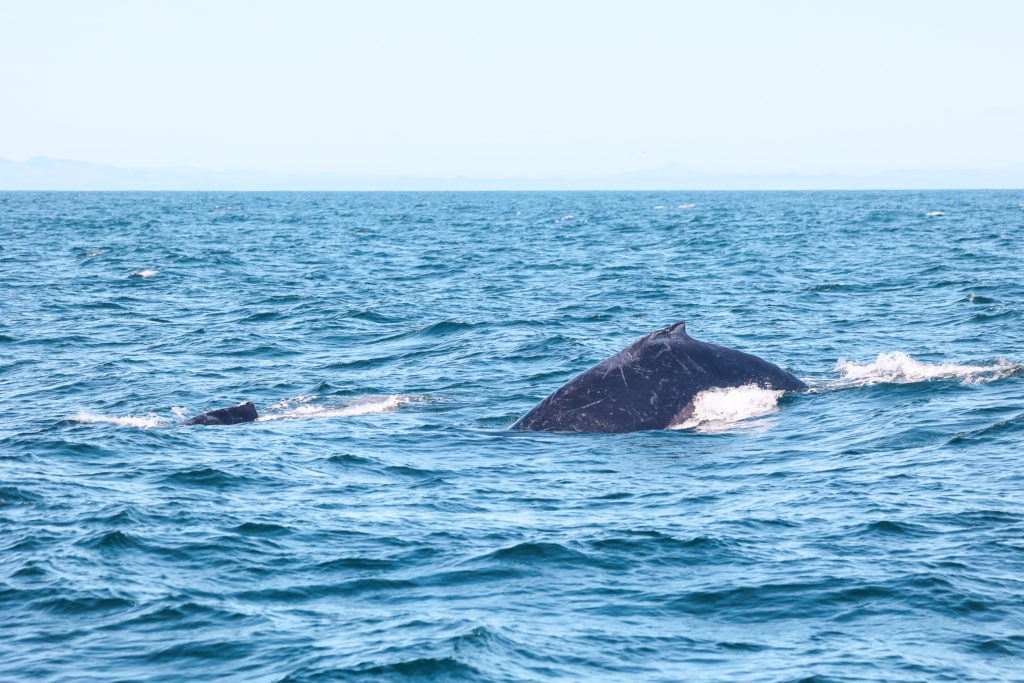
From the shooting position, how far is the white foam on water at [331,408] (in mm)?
20984

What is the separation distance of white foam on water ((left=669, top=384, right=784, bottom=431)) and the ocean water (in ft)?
0.19

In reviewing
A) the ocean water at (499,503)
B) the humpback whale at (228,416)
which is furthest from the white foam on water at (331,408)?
the humpback whale at (228,416)

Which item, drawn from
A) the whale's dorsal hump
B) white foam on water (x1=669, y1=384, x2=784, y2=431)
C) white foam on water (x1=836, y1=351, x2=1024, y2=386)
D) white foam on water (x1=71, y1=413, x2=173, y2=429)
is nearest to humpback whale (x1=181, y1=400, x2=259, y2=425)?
white foam on water (x1=71, y1=413, x2=173, y2=429)

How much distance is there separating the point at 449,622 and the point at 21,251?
53.6m

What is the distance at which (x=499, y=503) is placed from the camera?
14.1 m

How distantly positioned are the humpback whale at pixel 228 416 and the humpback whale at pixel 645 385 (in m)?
4.77

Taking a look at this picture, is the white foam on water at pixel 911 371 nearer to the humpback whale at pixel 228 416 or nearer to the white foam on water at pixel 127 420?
the humpback whale at pixel 228 416

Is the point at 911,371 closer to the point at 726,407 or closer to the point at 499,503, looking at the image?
the point at 726,407

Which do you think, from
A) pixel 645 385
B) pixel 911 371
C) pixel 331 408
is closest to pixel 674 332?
pixel 645 385

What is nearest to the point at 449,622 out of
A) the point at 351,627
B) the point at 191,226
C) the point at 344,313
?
the point at 351,627

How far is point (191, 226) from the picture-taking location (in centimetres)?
8912

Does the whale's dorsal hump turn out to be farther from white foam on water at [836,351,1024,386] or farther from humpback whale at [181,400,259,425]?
humpback whale at [181,400,259,425]

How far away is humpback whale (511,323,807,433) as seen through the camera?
1772 centimetres

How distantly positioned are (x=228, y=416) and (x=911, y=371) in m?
12.2
